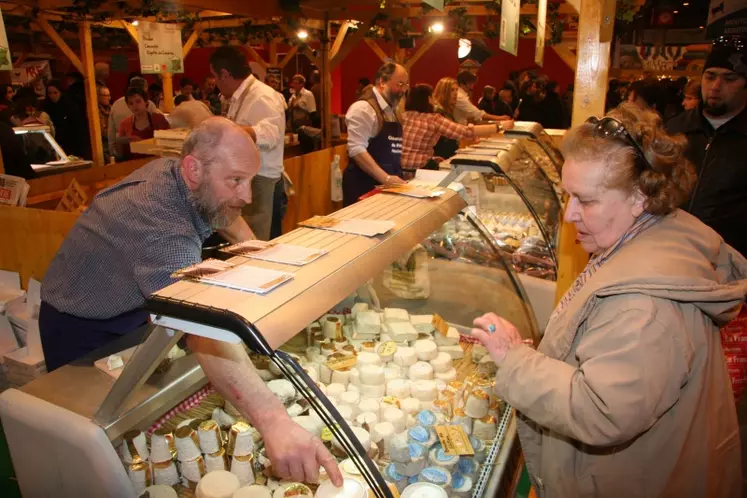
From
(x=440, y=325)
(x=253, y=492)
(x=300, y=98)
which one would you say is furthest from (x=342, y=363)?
(x=300, y=98)

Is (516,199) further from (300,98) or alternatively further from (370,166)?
(300,98)

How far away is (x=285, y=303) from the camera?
139cm

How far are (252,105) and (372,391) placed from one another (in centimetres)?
324

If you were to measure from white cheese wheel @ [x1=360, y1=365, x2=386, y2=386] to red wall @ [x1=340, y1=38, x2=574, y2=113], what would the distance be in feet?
55.3

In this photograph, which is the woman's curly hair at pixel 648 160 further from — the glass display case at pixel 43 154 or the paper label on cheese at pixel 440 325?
the glass display case at pixel 43 154

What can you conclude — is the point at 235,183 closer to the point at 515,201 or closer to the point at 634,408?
the point at 634,408

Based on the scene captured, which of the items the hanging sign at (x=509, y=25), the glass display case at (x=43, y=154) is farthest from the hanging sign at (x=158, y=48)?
the hanging sign at (x=509, y=25)

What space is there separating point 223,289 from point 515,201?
333 centimetres

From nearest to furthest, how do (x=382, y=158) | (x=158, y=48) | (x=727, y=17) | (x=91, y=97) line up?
(x=382, y=158)
(x=727, y=17)
(x=158, y=48)
(x=91, y=97)

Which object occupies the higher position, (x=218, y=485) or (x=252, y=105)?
(x=252, y=105)

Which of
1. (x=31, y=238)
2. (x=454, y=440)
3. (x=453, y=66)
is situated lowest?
(x=454, y=440)

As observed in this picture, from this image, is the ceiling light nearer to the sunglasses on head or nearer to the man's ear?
the man's ear

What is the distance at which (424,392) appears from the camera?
2.34m

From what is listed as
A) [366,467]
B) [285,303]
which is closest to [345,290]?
[285,303]
